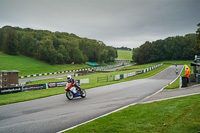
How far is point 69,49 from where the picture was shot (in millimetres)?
99312

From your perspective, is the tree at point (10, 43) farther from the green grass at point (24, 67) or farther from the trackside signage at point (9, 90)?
the trackside signage at point (9, 90)

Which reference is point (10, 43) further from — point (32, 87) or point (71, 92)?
point (71, 92)

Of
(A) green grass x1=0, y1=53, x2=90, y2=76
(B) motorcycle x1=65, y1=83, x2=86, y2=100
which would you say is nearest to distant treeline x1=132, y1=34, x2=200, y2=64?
(A) green grass x1=0, y1=53, x2=90, y2=76

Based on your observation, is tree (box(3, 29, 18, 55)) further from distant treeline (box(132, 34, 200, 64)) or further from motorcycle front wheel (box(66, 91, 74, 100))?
motorcycle front wheel (box(66, 91, 74, 100))

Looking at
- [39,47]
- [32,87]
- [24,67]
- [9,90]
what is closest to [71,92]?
[9,90]

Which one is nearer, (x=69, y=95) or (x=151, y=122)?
(x=151, y=122)

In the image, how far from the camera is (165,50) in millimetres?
111250

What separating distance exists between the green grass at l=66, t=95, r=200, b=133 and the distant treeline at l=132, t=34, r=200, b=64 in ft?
339

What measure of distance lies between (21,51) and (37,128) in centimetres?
9853

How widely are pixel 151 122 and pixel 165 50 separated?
113 m

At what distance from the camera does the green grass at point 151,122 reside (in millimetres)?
6348

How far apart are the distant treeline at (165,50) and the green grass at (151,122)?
339 ft

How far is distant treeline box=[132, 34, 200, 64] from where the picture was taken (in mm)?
103700

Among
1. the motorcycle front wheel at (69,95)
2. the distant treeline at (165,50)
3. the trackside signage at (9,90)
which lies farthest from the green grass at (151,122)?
the distant treeline at (165,50)
